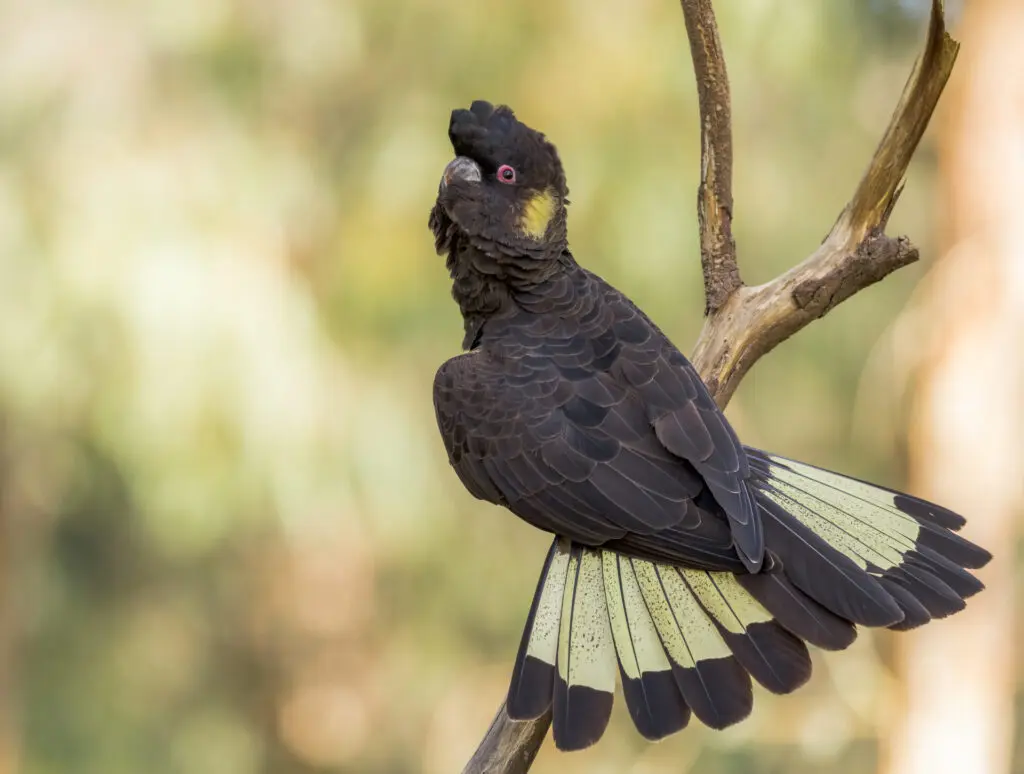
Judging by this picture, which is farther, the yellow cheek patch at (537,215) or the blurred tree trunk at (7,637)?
→ the blurred tree trunk at (7,637)

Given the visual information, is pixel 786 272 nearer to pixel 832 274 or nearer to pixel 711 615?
pixel 832 274

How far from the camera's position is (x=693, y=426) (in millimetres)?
3346

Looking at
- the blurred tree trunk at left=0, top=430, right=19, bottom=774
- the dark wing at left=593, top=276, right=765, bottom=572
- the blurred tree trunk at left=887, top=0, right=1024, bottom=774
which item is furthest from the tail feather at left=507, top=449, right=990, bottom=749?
the blurred tree trunk at left=0, top=430, right=19, bottom=774

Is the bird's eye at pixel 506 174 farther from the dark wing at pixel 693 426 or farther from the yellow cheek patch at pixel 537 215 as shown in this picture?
the dark wing at pixel 693 426

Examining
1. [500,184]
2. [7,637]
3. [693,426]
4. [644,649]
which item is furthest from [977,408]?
[7,637]

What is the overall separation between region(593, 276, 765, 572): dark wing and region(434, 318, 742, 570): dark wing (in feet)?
0.14

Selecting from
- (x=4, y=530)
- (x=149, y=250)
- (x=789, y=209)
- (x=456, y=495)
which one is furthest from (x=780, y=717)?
(x=4, y=530)

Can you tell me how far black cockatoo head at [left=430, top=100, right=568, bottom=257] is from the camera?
3.62 meters

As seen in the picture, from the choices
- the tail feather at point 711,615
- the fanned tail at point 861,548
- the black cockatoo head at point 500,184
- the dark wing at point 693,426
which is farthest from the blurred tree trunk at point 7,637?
the fanned tail at point 861,548

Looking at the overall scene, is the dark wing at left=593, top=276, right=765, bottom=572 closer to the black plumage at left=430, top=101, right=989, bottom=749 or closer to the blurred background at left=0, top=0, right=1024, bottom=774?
the black plumage at left=430, top=101, right=989, bottom=749

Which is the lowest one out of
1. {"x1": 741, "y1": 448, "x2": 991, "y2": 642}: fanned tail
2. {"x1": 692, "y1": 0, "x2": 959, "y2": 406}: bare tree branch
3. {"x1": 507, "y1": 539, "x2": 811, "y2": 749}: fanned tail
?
{"x1": 507, "y1": 539, "x2": 811, "y2": 749}: fanned tail

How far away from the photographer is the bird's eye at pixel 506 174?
3622mm

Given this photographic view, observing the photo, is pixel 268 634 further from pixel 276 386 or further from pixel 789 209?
pixel 789 209

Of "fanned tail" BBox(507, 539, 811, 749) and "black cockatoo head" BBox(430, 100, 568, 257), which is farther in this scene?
"black cockatoo head" BBox(430, 100, 568, 257)
